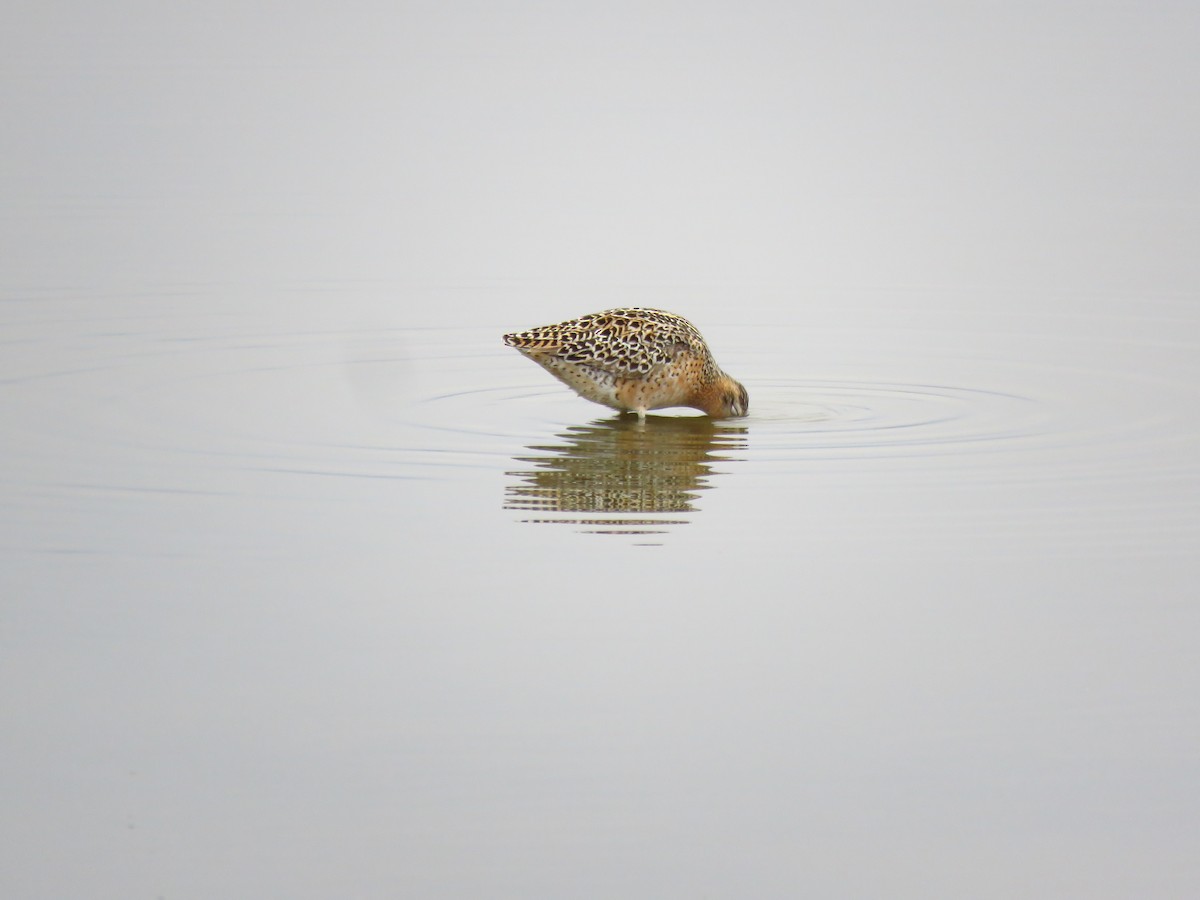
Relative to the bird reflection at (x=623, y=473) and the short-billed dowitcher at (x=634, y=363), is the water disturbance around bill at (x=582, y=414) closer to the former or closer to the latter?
the bird reflection at (x=623, y=473)

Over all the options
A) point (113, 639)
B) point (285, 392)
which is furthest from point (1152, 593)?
point (285, 392)

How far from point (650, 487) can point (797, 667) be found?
12.8 ft

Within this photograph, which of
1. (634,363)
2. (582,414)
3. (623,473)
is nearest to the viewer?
(623,473)

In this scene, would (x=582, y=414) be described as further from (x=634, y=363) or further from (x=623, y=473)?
(x=623, y=473)

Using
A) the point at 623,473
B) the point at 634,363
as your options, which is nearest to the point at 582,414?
the point at 634,363

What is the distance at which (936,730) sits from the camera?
8.91m

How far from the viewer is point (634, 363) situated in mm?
16078

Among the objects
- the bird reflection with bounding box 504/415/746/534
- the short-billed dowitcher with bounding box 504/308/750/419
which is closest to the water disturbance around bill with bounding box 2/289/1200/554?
the bird reflection with bounding box 504/415/746/534

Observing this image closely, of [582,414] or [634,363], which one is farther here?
[582,414]

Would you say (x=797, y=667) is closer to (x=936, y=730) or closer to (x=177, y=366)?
(x=936, y=730)

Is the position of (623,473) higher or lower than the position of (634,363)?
lower

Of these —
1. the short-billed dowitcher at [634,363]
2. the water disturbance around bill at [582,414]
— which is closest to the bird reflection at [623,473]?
the water disturbance around bill at [582,414]

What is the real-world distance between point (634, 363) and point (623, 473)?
237 centimetres

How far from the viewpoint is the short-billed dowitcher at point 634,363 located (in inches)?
631
